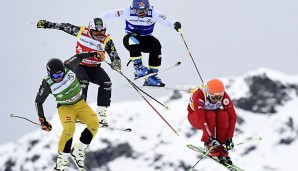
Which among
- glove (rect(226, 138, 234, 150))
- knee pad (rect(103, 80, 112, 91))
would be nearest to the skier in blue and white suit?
knee pad (rect(103, 80, 112, 91))

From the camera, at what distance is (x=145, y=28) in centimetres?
2014

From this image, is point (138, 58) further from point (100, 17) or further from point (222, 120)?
point (222, 120)

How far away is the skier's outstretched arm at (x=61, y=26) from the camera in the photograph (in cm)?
1873

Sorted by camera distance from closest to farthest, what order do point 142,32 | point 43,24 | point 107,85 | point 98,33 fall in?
point 98,33 → point 43,24 → point 107,85 → point 142,32

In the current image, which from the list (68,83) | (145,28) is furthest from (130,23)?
(68,83)

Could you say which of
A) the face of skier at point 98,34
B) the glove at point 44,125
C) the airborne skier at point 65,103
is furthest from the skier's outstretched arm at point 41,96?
the face of skier at point 98,34

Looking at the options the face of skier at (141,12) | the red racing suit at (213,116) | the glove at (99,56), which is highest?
the face of skier at (141,12)

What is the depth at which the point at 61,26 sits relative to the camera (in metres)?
18.8

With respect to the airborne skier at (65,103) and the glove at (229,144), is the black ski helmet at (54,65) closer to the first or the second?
the airborne skier at (65,103)

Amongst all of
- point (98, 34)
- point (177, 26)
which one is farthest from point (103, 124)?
point (177, 26)

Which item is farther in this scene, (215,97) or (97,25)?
(97,25)

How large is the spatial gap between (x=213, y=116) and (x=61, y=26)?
5.60 metres

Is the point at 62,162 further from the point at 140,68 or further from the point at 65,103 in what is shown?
the point at 140,68

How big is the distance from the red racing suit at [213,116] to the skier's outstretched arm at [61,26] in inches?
171
